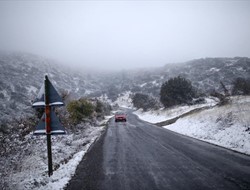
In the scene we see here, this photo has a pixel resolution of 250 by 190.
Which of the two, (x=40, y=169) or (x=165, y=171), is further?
(x=40, y=169)

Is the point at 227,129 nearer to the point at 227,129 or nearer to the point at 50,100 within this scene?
the point at 227,129

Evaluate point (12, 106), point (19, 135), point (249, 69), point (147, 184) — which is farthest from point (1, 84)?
point (249, 69)

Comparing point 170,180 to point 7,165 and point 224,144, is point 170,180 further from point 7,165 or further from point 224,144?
point 7,165

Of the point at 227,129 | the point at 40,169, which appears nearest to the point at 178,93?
the point at 227,129

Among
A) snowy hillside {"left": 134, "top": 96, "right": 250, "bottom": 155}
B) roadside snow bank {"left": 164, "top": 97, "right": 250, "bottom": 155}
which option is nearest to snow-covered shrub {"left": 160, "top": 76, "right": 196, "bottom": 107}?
snowy hillside {"left": 134, "top": 96, "right": 250, "bottom": 155}

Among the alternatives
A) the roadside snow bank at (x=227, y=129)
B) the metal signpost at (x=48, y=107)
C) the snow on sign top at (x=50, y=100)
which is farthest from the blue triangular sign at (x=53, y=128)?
the roadside snow bank at (x=227, y=129)

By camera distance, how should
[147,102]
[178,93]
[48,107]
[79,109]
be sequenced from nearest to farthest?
[48,107], [79,109], [178,93], [147,102]

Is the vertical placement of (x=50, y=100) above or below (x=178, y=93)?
above

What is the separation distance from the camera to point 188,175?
636 cm

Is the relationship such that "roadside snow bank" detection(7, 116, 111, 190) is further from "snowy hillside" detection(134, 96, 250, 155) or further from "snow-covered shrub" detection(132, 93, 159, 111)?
"snow-covered shrub" detection(132, 93, 159, 111)

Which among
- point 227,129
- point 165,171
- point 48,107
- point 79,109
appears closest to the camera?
point 48,107

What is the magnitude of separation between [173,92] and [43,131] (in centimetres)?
3590

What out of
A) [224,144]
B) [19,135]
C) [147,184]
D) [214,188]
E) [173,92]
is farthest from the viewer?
[173,92]

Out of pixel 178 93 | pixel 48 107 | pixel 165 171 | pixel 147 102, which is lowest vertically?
pixel 147 102
